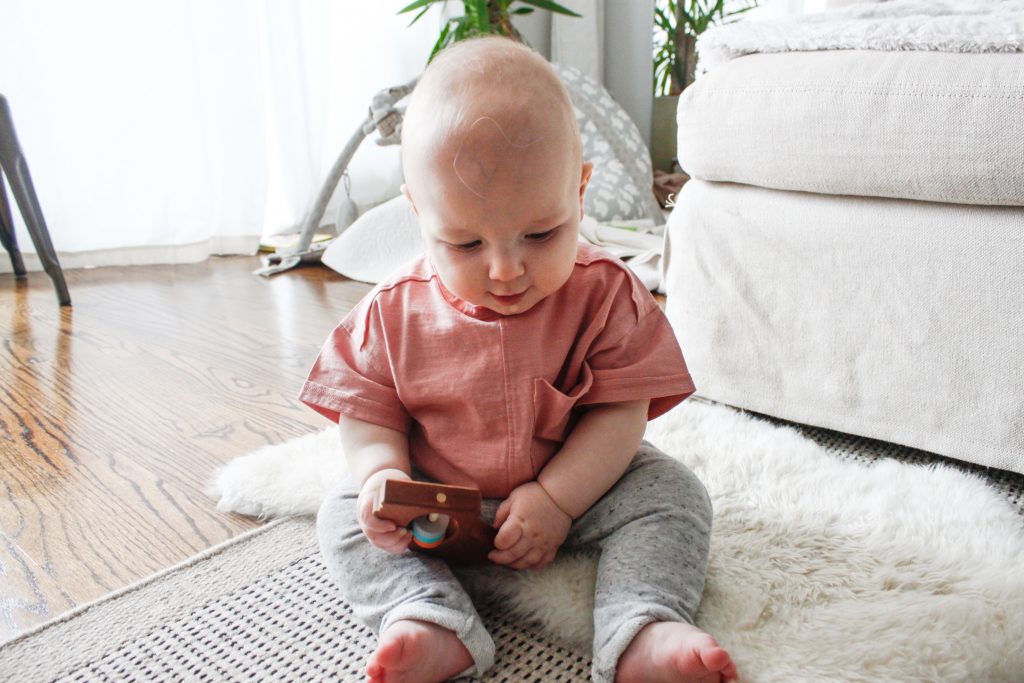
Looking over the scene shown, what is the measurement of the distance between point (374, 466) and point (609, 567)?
0.20 meters

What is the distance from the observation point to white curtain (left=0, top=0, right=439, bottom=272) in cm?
198

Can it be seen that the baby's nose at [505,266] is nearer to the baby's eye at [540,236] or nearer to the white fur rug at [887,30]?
the baby's eye at [540,236]

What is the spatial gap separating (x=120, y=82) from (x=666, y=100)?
1777 mm

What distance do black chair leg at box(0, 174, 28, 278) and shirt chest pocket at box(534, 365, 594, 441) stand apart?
1585 millimetres

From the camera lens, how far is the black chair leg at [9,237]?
1.87 metres

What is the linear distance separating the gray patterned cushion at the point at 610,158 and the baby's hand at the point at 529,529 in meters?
1.62

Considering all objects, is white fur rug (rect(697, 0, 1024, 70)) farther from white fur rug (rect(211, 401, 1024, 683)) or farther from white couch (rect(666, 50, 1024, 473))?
white fur rug (rect(211, 401, 1024, 683))

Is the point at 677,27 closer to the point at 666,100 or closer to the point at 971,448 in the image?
the point at 666,100

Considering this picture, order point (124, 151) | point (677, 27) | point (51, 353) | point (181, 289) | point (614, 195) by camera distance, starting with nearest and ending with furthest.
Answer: point (51, 353)
point (181, 289)
point (124, 151)
point (614, 195)
point (677, 27)

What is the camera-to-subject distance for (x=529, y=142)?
64 centimetres

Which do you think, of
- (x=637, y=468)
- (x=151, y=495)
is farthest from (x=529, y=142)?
(x=151, y=495)

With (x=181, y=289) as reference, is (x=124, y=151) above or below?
above

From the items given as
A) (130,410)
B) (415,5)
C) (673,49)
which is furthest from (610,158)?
(130,410)

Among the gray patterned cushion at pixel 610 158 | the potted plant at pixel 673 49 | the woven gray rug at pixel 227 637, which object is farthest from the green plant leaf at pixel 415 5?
the woven gray rug at pixel 227 637
